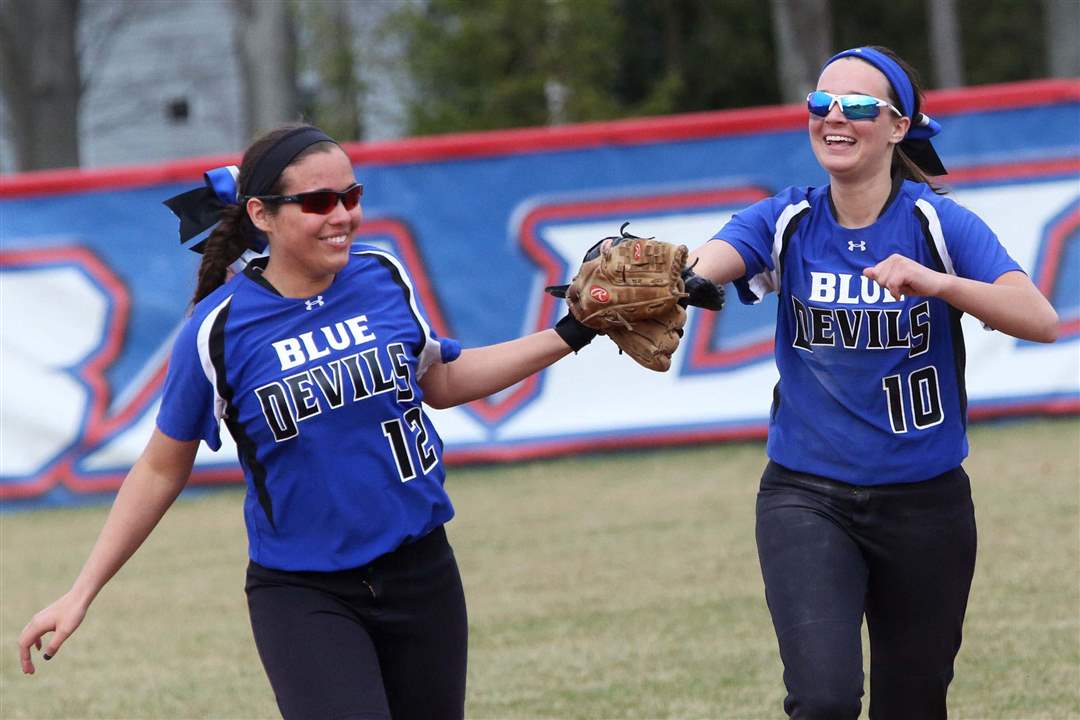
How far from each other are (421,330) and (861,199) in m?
1.17

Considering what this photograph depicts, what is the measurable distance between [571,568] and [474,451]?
2.86 metres

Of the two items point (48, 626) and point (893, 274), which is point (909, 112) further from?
point (48, 626)

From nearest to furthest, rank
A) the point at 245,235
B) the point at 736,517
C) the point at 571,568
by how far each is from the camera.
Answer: the point at 245,235
the point at 571,568
the point at 736,517

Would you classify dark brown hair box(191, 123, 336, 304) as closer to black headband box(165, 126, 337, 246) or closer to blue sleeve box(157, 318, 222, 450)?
black headband box(165, 126, 337, 246)

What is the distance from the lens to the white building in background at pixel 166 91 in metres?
33.2

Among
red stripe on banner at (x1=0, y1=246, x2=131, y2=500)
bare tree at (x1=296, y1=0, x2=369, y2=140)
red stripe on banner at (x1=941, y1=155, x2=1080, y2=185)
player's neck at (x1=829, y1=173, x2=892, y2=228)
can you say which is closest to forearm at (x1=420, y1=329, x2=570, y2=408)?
player's neck at (x1=829, y1=173, x2=892, y2=228)

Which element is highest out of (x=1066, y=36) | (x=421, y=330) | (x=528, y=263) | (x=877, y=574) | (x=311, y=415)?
(x=421, y=330)

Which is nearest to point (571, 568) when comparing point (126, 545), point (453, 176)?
point (453, 176)

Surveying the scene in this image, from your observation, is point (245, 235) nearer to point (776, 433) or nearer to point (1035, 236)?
point (776, 433)

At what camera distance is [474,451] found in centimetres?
1062

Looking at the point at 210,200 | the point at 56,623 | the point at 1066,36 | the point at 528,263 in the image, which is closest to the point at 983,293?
the point at 210,200

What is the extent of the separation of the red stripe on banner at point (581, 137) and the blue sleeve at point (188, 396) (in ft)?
22.4

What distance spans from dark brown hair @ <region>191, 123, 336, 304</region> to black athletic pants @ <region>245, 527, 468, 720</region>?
0.73 meters

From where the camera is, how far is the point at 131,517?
12.3ft
